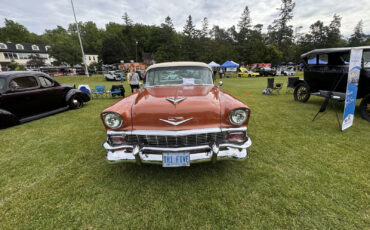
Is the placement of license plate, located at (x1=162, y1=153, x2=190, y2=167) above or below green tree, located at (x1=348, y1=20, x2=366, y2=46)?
below

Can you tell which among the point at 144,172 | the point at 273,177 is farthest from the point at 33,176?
the point at 273,177

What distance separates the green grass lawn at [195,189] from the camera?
1858 mm

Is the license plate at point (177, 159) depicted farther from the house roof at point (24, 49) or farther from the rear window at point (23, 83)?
the house roof at point (24, 49)

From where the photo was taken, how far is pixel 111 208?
204cm

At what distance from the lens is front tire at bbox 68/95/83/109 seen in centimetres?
668

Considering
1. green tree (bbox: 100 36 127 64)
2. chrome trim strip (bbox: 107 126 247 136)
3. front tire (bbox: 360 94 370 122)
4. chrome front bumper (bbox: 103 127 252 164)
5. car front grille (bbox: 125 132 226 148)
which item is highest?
green tree (bbox: 100 36 127 64)

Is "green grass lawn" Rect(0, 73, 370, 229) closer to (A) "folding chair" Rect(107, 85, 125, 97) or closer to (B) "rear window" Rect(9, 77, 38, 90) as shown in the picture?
(B) "rear window" Rect(9, 77, 38, 90)

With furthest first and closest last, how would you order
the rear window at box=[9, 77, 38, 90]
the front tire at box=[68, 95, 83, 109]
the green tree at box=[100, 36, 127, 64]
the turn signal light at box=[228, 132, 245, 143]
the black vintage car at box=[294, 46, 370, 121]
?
the green tree at box=[100, 36, 127, 64]
the front tire at box=[68, 95, 83, 109]
the black vintage car at box=[294, 46, 370, 121]
the rear window at box=[9, 77, 38, 90]
the turn signal light at box=[228, 132, 245, 143]

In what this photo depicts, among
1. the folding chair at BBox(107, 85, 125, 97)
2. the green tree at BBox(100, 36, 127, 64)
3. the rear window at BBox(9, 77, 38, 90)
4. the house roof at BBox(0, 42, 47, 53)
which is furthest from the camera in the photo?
the house roof at BBox(0, 42, 47, 53)

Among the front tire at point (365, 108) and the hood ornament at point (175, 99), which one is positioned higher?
the hood ornament at point (175, 99)

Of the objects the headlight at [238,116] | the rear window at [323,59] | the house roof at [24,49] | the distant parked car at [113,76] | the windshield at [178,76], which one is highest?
the house roof at [24,49]

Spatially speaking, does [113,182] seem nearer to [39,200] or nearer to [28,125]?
[39,200]

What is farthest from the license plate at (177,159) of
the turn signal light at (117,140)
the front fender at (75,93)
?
the front fender at (75,93)

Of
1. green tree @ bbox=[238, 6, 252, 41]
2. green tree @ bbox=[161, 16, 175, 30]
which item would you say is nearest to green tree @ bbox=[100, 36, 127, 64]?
green tree @ bbox=[161, 16, 175, 30]
